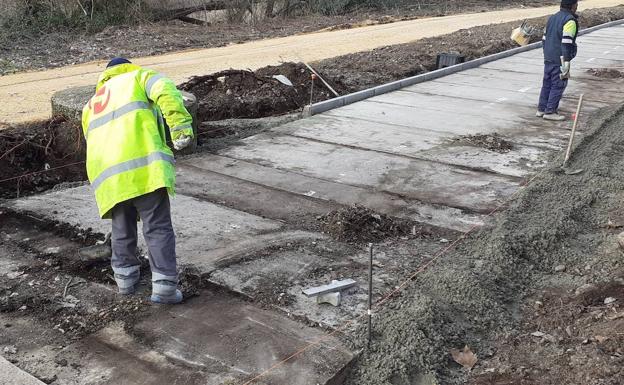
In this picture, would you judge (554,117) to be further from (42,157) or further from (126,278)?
(126,278)

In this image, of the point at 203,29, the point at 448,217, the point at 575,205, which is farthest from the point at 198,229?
the point at 203,29

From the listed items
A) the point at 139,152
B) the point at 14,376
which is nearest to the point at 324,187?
the point at 139,152

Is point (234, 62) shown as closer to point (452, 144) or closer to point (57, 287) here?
point (452, 144)

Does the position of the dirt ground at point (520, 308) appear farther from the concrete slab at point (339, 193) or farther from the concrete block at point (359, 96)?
the concrete block at point (359, 96)

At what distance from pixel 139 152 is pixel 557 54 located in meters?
7.61

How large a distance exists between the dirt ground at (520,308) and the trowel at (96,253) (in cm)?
212

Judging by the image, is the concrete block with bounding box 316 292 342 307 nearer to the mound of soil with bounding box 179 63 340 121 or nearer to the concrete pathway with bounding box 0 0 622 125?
the mound of soil with bounding box 179 63 340 121

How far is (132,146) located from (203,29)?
70.1 ft

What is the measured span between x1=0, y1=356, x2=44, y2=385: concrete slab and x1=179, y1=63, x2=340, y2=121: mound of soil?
6.64 metres

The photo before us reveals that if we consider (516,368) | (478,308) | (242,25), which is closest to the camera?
(516,368)

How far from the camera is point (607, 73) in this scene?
13.9m

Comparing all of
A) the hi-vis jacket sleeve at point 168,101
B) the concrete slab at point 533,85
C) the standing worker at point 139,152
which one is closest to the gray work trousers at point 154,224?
the standing worker at point 139,152

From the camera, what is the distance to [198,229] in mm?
5617

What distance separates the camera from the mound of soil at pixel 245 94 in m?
10.3
